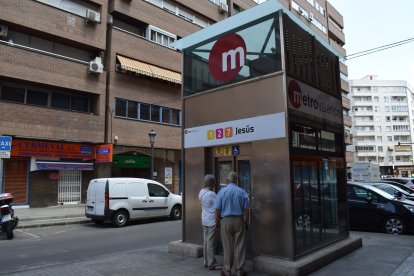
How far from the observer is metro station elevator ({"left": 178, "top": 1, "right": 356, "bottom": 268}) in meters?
6.68

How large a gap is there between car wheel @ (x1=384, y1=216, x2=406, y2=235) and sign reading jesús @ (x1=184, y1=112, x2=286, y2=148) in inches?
247

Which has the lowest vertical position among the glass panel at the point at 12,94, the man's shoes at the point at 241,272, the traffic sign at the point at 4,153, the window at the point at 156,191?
the man's shoes at the point at 241,272

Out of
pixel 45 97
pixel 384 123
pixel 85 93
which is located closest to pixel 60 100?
pixel 45 97

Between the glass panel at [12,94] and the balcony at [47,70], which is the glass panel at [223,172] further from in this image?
the glass panel at [12,94]

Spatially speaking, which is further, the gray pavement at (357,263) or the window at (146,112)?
the window at (146,112)

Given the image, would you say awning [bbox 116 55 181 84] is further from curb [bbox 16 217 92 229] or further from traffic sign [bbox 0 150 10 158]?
curb [bbox 16 217 92 229]

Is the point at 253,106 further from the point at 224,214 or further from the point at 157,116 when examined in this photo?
the point at 157,116

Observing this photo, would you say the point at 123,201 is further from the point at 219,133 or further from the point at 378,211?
the point at 378,211

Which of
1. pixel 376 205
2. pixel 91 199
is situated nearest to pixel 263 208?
pixel 376 205

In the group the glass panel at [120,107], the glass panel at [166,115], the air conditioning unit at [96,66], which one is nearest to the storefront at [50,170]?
the glass panel at [120,107]

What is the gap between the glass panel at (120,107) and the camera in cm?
2339

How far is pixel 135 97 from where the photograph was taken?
80.4 ft

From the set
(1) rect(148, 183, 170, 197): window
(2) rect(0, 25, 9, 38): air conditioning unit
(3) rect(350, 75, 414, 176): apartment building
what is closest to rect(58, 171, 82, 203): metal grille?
(2) rect(0, 25, 9, 38): air conditioning unit

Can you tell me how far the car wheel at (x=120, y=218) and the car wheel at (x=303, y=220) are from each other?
854 centimetres
